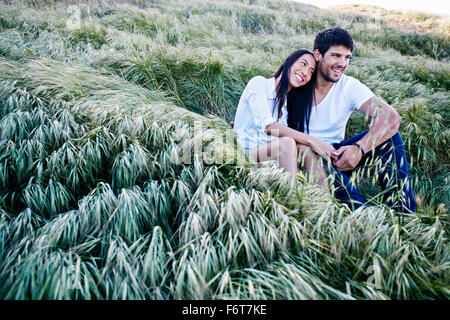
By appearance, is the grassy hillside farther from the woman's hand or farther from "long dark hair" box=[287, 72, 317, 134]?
"long dark hair" box=[287, 72, 317, 134]

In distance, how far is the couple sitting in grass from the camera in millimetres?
2178

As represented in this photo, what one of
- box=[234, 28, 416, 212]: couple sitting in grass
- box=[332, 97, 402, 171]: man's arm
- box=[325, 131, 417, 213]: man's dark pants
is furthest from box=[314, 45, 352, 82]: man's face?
box=[325, 131, 417, 213]: man's dark pants

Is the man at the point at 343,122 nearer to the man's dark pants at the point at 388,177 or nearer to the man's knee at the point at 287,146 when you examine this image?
the man's dark pants at the point at 388,177

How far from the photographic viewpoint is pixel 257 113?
2367 mm

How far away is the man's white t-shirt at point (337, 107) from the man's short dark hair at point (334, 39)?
0.95ft

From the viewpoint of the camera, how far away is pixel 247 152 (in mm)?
2391

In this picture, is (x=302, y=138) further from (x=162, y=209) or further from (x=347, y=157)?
(x=162, y=209)

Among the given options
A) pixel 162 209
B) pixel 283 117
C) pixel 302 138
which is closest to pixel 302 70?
pixel 283 117

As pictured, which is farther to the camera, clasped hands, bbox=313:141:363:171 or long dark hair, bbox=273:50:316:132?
long dark hair, bbox=273:50:316:132

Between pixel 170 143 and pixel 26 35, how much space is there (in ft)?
11.2

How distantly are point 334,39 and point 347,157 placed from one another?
38.6 inches

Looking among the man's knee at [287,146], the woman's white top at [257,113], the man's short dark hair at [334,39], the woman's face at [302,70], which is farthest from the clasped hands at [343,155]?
the man's short dark hair at [334,39]
